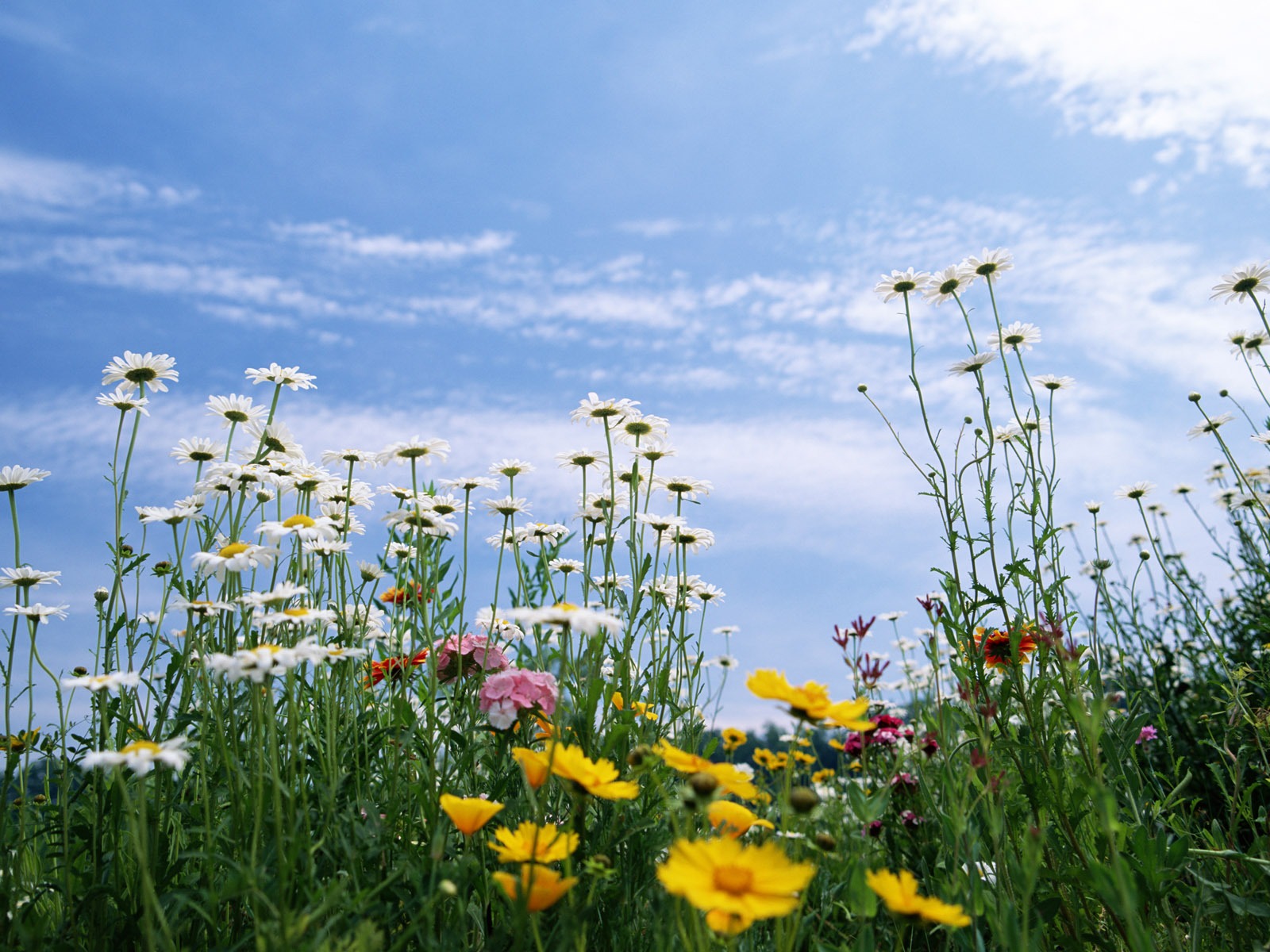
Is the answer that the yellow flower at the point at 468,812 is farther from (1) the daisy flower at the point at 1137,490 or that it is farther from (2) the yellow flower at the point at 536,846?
(1) the daisy flower at the point at 1137,490

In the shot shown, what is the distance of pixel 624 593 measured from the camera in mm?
2816

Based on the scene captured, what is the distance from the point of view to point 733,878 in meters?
1.04

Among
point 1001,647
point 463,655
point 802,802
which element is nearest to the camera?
point 802,802

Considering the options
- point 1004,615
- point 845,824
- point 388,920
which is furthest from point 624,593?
point 388,920

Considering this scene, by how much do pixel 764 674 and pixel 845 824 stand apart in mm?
1554

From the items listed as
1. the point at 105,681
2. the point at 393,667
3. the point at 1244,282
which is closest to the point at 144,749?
the point at 105,681

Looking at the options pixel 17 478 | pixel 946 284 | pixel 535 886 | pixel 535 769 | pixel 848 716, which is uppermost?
pixel 946 284

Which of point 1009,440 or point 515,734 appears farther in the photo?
point 1009,440

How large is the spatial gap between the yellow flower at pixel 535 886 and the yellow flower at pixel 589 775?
0.14 m

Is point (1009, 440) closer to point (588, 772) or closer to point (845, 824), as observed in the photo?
point (845, 824)

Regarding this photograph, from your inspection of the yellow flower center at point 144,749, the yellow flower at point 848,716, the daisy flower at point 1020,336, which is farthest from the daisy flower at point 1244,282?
the yellow flower center at point 144,749

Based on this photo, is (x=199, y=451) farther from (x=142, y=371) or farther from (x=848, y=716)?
(x=848, y=716)

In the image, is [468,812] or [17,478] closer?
[468,812]

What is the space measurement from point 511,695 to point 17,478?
5.37 ft
